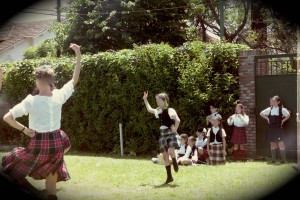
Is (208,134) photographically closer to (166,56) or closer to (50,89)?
(166,56)

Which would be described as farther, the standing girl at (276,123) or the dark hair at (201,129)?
the dark hair at (201,129)

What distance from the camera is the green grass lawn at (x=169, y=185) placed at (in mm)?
5883

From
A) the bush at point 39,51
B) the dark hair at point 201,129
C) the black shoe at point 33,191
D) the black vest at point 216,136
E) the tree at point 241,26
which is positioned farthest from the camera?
the bush at point 39,51

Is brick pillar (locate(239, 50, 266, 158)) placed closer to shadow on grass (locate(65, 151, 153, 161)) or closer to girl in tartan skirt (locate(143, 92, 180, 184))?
shadow on grass (locate(65, 151, 153, 161))

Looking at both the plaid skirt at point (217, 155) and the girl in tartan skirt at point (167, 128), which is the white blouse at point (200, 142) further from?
the girl in tartan skirt at point (167, 128)

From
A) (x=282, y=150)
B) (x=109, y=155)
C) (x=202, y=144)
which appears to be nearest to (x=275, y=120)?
(x=282, y=150)

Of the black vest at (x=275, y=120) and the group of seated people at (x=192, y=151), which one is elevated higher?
the black vest at (x=275, y=120)

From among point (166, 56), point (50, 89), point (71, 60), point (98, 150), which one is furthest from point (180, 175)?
point (71, 60)

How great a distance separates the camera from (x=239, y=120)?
9.66 metres

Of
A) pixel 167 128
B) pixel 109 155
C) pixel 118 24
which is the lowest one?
pixel 109 155

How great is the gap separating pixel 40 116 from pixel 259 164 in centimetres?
530

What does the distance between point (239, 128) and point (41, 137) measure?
5.76 meters

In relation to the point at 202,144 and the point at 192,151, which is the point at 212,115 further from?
the point at 192,151

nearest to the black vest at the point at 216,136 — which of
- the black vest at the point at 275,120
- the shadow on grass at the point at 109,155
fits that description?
the black vest at the point at 275,120
